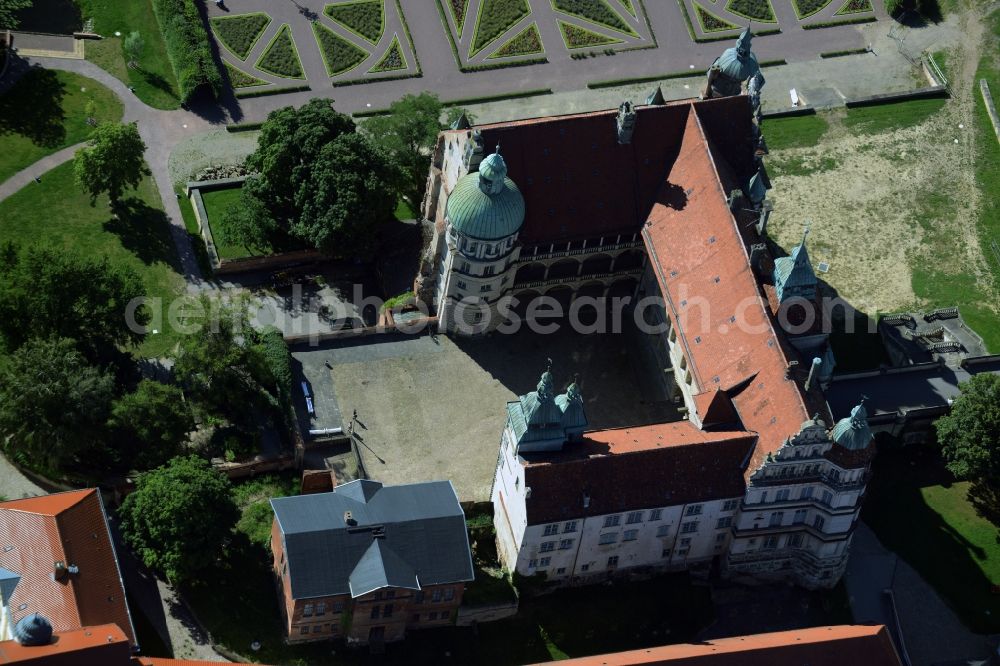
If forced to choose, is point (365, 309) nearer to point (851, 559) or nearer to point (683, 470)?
point (683, 470)

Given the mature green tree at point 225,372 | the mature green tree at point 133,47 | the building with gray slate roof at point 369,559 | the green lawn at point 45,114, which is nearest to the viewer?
the building with gray slate roof at point 369,559

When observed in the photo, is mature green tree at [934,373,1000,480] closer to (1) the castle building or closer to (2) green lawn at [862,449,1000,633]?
(2) green lawn at [862,449,1000,633]

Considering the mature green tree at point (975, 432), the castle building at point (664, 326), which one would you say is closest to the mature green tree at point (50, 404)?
the castle building at point (664, 326)

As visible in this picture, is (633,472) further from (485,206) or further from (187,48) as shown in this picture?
(187,48)

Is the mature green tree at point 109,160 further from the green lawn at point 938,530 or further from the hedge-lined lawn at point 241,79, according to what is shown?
the green lawn at point 938,530

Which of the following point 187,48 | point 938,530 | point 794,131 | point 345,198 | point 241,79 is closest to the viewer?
point 938,530

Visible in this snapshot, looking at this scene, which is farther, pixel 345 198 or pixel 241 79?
pixel 241 79

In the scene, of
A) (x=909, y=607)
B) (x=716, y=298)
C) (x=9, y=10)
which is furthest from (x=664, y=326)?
(x=9, y=10)

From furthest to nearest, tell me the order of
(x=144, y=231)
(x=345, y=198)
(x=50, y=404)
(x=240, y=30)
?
(x=240, y=30), (x=144, y=231), (x=345, y=198), (x=50, y=404)
